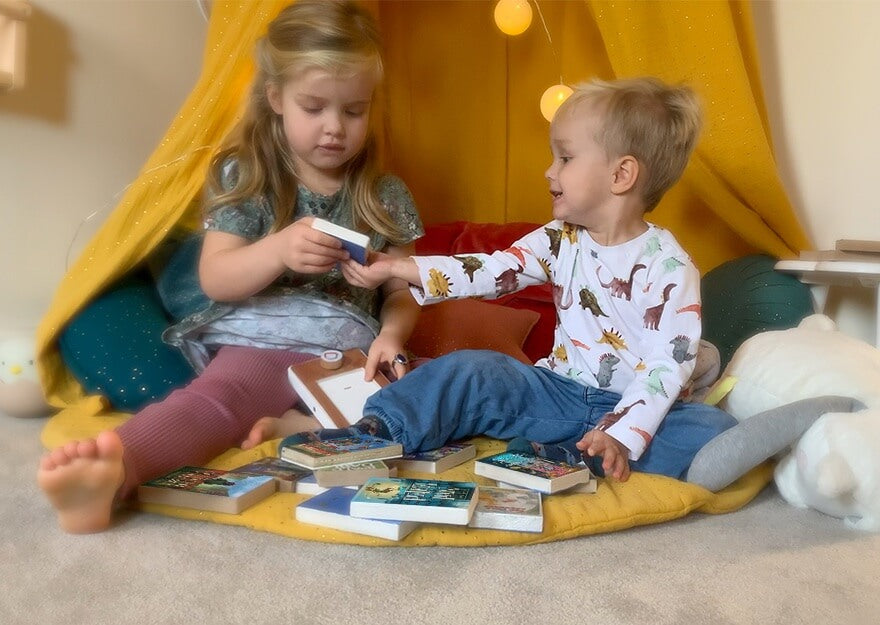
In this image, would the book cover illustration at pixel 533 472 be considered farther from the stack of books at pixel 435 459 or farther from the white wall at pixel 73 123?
the white wall at pixel 73 123

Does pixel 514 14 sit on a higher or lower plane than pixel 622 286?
higher

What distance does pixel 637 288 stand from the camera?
1123 mm

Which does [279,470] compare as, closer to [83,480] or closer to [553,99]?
[83,480]

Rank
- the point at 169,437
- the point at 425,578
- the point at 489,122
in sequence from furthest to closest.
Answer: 1. the point at 489,122
2. the point at 169,437
3. the point at 425,578

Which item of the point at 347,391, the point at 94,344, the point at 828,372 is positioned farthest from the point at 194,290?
the point at 828,372

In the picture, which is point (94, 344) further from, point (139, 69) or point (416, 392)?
point (139, 69)

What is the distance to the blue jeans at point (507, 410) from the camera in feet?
3.37

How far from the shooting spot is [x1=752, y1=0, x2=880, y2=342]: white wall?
159 centimetres

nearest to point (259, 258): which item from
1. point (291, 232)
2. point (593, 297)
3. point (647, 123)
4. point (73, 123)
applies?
point (291, 232)

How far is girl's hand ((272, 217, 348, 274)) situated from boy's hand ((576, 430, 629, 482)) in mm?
429

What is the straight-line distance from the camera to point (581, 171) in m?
1.13

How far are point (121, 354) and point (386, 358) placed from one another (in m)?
0.45

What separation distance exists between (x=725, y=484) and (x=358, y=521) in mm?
489

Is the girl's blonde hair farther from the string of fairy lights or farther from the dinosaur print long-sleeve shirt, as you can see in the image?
the string of fairy lights
